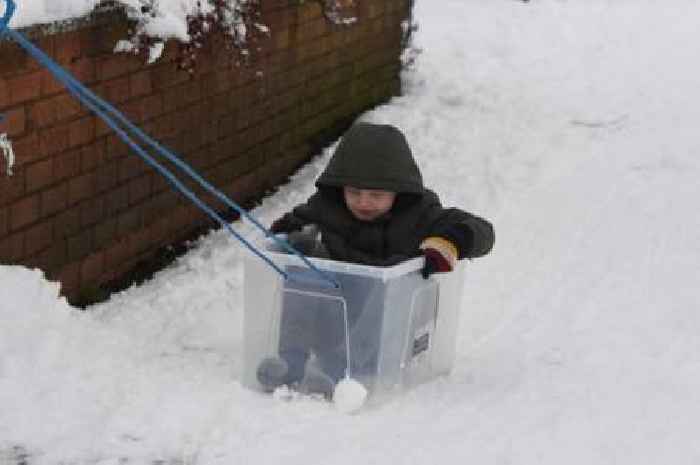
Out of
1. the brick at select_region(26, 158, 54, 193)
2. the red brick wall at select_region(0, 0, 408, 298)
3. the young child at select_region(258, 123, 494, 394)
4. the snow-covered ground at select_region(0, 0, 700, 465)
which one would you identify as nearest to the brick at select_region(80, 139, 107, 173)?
the red brick wall at select_region(0, 0, 408, 298)

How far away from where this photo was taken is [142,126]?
19.6 ft

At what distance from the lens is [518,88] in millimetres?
9781

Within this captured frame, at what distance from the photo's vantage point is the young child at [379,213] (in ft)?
15.7

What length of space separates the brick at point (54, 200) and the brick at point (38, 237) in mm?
47

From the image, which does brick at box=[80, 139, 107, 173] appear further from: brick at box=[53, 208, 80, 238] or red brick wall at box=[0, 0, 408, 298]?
brick at box=[53, 208, 80, 238]

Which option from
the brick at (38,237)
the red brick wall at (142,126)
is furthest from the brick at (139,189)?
the brick at (38,237)

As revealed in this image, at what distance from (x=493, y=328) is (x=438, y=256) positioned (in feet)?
3.55

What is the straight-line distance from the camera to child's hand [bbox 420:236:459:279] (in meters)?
4.62

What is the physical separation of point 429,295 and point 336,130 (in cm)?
361

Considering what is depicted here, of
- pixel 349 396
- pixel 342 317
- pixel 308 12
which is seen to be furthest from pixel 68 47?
pixel 308 12

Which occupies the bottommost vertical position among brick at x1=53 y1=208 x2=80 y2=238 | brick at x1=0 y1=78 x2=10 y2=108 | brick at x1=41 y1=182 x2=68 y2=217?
brick at x1=53 y1=208 x2=80 y2=238

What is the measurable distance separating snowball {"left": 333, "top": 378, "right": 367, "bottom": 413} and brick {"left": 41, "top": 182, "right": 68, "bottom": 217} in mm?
1452

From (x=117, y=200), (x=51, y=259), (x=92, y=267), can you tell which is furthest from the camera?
(x=117, y=200)

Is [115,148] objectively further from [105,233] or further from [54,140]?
[54,140]
